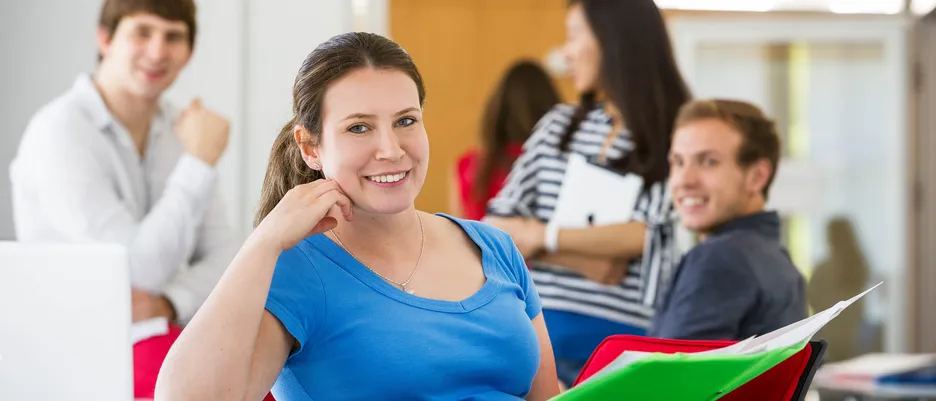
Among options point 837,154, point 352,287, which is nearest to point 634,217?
point 352,287

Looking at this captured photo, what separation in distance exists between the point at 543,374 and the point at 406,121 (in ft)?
1.44

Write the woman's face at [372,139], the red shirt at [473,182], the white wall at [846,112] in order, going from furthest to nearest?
the white wall at [846,112], the red shirt at [473,182], the woman's face at [372,139]

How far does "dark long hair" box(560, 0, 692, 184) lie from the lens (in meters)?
2.40

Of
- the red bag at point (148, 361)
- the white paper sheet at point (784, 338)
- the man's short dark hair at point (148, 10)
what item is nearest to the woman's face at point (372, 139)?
the white paper sheet at point (784, 338)

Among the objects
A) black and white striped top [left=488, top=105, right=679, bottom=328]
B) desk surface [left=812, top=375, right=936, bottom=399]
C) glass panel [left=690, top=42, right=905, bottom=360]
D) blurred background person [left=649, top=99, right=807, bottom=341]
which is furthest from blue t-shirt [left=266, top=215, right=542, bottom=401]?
glass panel [left=690, top=42, right=905, bottom=360]

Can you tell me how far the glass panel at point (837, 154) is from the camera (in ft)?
19.1

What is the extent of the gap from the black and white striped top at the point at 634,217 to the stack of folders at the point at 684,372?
1146 millimetres

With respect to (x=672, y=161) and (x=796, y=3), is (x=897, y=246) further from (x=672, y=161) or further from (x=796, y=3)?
(x=672, y=161)

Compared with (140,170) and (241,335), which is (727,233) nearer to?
(241,335)

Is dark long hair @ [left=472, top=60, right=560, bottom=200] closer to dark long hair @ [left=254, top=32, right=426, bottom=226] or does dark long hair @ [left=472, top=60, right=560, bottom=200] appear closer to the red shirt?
the red shirt

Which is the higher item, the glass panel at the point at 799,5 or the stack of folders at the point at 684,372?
the glass panel at the point at 799,5

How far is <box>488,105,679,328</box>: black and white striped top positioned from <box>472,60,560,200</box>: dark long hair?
3.15 ft

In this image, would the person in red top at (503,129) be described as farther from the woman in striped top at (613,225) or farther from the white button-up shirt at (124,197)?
the white button-up shirt at (124,197)

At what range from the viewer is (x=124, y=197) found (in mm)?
2496
